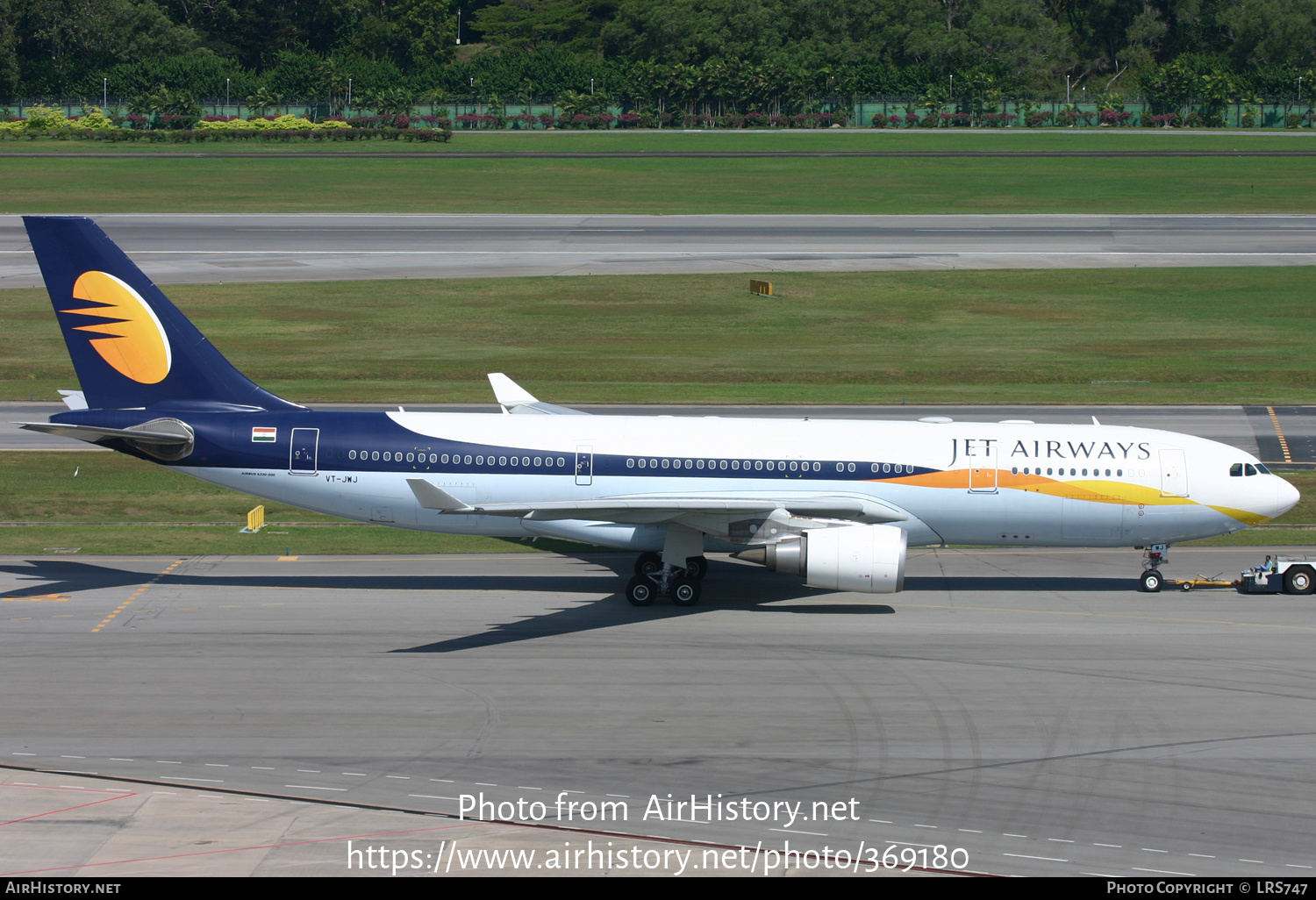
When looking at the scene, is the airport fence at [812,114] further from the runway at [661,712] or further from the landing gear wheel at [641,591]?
the landing gear wheel at [641,591]

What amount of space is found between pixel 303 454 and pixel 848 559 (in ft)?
46.4

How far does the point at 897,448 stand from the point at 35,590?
2198 centimetres

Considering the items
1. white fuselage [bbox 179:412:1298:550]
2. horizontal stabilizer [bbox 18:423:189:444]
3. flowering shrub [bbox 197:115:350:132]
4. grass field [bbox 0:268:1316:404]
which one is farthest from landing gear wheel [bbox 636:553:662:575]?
flowering shrub [bbox 197:115:350:132]

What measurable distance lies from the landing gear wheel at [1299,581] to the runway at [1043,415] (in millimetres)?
15233

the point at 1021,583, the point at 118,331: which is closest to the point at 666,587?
the point at 1021,583

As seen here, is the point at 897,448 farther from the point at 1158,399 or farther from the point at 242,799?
the point at 1158,399

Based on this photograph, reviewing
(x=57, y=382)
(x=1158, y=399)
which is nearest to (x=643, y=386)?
(x=1158, y=399)

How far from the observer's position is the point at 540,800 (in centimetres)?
2067

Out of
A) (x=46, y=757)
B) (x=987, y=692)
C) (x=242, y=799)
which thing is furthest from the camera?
(x=987, y=692)

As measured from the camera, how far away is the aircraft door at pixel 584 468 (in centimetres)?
3247

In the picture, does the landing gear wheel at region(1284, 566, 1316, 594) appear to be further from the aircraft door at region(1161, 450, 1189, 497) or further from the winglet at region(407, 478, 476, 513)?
the winglet at region(407, 478, 476, 513)

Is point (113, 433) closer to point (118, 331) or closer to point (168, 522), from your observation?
point (118, 331)

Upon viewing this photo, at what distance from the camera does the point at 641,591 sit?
3178 cm

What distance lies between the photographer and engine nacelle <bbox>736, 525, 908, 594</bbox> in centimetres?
2955
